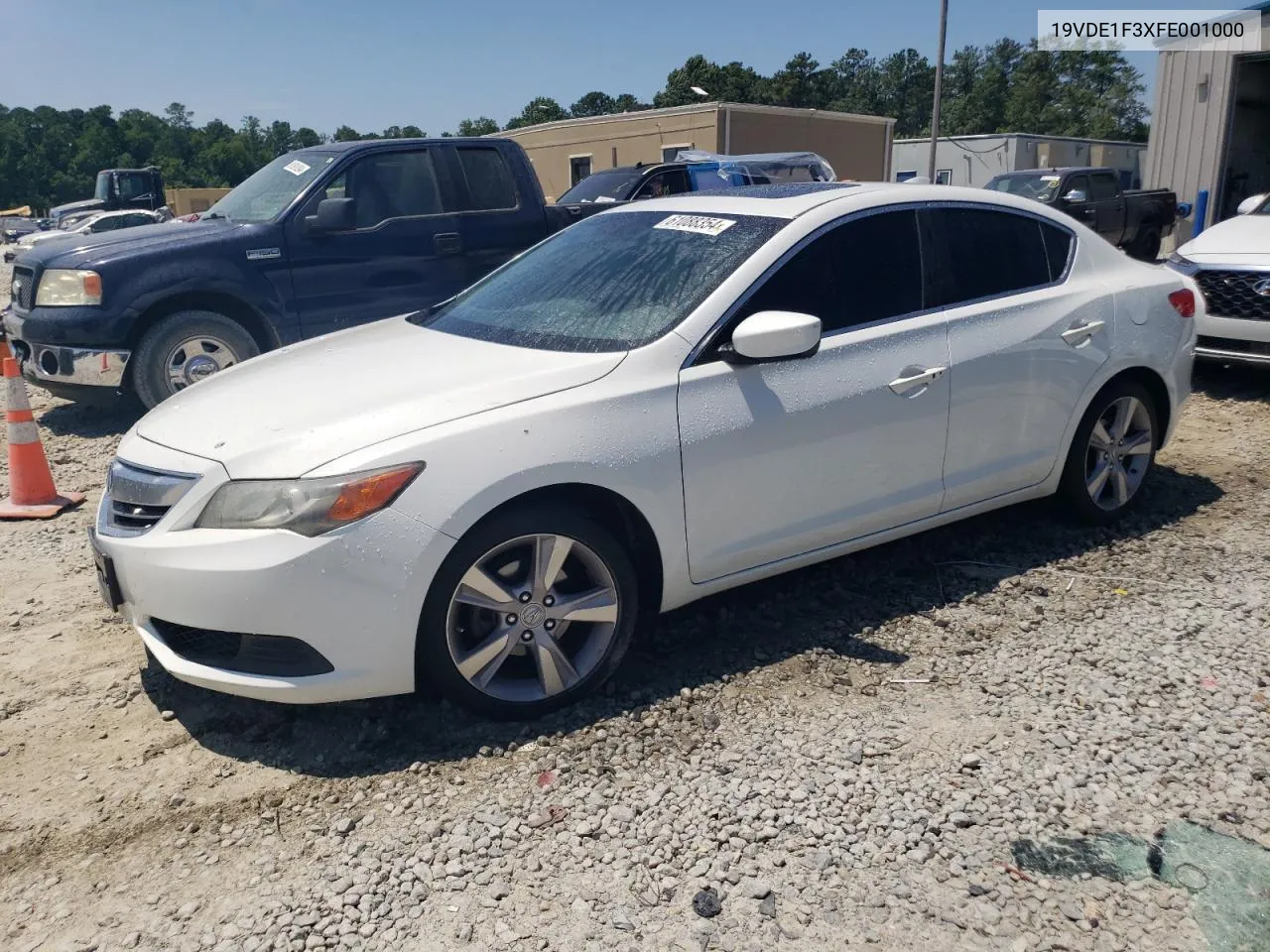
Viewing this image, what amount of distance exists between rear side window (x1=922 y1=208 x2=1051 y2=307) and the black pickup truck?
1254cm

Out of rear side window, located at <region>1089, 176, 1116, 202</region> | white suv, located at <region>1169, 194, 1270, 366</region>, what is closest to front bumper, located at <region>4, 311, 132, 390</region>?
white suv, located at <region>1169, 194, 1270, 366</region>

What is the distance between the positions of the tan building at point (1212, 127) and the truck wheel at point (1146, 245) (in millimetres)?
736

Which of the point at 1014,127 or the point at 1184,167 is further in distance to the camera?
the point at 1014,127

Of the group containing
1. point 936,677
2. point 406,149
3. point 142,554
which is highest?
point 406,149

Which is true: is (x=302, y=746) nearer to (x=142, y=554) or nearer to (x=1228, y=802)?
(x=142, y=554)

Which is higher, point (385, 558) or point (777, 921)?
point (385, 558)

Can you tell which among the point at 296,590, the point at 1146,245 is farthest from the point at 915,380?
the point at 1146,245

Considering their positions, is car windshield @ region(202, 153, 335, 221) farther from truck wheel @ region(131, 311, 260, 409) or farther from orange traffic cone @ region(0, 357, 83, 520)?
orange traffic cone @ region(0, 357, 83, 520)

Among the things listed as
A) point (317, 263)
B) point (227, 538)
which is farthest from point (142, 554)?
point (317, 263)

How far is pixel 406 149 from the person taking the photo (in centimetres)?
787

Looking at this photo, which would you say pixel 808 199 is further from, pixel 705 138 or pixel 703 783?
pixel 705 138

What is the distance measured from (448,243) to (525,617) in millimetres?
5210

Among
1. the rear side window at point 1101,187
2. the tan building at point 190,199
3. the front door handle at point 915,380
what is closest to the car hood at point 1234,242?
the front door handle at point 915,380

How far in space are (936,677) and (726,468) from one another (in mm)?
1056
